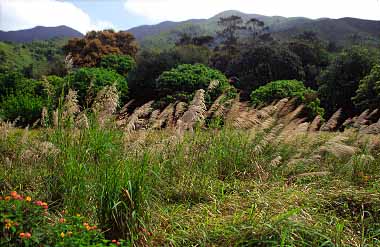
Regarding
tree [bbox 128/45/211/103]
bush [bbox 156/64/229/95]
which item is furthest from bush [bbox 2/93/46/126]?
tree [bbox 128/45/211/103]

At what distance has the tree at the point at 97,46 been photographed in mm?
28047

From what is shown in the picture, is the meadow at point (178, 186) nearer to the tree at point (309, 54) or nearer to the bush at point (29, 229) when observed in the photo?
the bush at point (29, 229)

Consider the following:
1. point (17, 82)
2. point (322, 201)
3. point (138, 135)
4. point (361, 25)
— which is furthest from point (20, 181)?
point (361, 25)

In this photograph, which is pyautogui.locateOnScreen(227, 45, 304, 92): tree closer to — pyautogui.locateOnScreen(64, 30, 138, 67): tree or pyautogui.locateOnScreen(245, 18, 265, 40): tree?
pyautogui.locateOnScreen(64, 30, 138, 67): tree

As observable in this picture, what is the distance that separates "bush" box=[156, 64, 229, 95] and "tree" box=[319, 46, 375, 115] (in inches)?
158

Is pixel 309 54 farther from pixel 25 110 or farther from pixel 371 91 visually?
pixel 25 110

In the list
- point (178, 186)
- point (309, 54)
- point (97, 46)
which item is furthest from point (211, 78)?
point (97, 46)

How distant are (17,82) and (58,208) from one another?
13.7 m

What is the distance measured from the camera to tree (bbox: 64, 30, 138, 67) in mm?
28047

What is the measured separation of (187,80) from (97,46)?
17.2m

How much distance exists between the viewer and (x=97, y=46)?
28.5m

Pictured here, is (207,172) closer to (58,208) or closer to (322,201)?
(322,201)

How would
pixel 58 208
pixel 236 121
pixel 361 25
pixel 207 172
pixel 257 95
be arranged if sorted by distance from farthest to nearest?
pixel 361 25 < pixel 257 95 < pixel 236 121 < pixel 207 172 < pixel 58 208

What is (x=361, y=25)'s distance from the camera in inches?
2371
